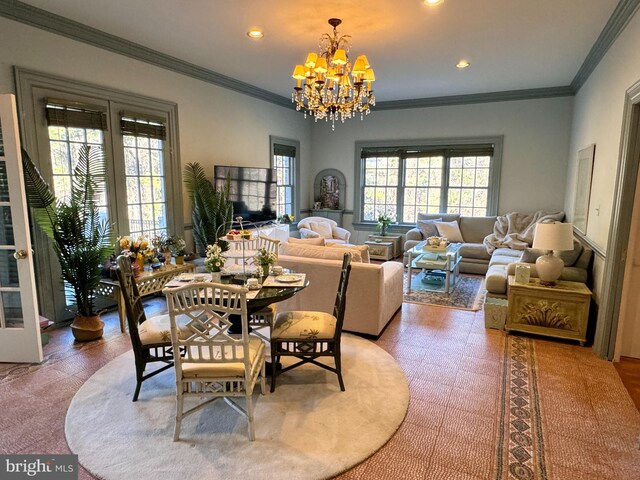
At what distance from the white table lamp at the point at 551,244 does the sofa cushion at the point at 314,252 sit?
1.75 meters

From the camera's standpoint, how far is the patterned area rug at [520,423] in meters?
2.12

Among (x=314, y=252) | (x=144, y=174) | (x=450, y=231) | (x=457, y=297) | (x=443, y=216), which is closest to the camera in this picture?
(x=314, y=252)

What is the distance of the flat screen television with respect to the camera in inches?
226

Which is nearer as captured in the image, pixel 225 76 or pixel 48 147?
pixel 48 147

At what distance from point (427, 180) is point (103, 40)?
5771 mm

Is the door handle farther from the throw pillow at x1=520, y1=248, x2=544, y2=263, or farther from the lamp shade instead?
the throw pillow at x1=520, y1=248, x2=544, y2=263

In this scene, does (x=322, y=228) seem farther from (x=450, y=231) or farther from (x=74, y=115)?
(x=74, y=115)

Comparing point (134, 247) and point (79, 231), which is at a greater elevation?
point (79, 231)

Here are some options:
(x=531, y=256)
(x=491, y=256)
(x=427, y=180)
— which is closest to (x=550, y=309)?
(x=531, y=256)

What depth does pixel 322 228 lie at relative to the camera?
292 inches

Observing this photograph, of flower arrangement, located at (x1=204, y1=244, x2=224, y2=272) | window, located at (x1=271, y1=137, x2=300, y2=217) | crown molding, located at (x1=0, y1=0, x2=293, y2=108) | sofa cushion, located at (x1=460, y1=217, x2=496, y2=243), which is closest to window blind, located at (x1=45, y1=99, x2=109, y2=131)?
crown molding, located at (x1=0, y1=0, x2=293, y2=108)

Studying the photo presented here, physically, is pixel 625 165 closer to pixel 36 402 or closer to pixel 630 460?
pixel 630 460

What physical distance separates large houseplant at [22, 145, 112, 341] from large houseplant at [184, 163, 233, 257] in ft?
4.71

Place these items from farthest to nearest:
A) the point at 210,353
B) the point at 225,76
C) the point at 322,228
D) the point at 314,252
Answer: the point at 322,228
the point at 225,76
the point at 314,252
the point at 210,353
